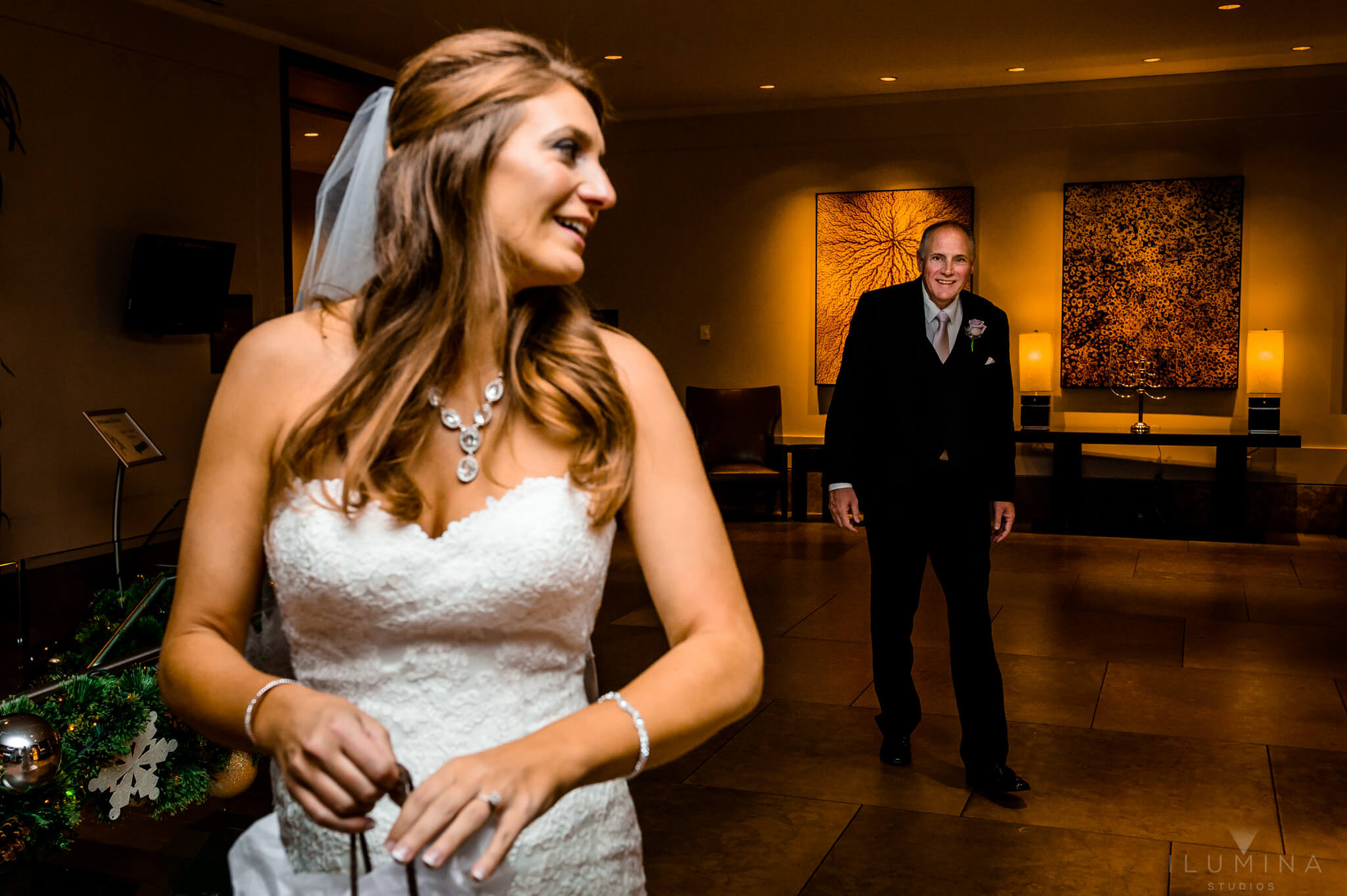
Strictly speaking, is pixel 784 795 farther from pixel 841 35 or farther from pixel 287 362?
pixel 841 35

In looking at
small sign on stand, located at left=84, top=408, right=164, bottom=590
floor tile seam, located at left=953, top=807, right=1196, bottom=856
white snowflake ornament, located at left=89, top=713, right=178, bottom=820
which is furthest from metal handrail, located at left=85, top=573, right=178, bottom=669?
floor tile seam, located at left=953, top=807, right=1196, bottom=856

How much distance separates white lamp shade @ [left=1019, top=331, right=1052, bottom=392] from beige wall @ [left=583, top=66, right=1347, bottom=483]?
0.39 m

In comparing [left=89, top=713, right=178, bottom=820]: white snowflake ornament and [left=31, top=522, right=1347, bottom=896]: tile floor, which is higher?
[left=89, top=713, right=178, bottom=820]: white snowflake ornament

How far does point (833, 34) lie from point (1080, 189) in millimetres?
2736

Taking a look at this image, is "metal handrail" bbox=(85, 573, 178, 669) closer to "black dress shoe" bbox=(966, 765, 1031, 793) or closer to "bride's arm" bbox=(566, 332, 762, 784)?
"bride's arm" bbox=(566, 332, 762, 784)

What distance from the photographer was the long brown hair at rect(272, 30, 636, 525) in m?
1.18

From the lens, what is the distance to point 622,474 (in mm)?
1208

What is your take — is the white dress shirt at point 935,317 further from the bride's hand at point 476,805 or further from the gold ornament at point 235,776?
the bride's hand at point 476,805

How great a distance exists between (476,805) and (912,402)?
3026mm

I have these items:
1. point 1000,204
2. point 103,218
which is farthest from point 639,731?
point 1000,204

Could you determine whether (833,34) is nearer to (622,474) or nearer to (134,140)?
(134,140)

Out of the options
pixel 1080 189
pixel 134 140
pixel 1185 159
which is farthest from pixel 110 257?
pixel 1185 159

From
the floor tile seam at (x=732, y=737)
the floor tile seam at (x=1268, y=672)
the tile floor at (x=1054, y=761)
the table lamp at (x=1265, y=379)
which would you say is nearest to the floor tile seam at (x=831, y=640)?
the tile floor at (x=1054, y=761)

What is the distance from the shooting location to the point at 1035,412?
368 inches
